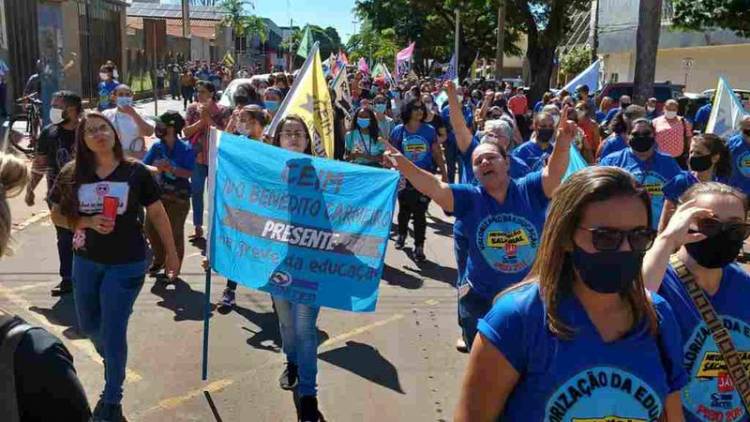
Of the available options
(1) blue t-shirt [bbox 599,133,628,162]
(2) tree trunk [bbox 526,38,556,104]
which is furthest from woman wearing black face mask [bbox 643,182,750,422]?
(2) tree trunk [bbox 526,38,556,104]

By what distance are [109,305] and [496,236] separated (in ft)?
7.29

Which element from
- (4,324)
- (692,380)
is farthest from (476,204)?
(4,324)

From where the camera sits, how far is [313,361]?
14.6ft

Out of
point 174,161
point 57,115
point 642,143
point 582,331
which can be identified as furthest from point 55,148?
point 582,331

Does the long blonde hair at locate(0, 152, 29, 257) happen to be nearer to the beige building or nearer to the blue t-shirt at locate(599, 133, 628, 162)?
the blue t-shirt at locate(599, 133, 628, 162)

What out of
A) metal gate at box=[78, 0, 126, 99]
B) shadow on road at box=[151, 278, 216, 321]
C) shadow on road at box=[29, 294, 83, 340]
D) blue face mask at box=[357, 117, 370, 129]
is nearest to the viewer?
shadow on road at box=[29, 294, 83, 340]

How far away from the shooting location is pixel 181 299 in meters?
7.00

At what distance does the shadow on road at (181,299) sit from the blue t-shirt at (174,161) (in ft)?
3.05

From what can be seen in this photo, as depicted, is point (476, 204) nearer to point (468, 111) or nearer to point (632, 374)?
point (632, 374)

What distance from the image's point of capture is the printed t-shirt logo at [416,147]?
29.1 ft

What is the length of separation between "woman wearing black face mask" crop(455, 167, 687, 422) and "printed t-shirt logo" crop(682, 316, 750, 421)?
1.86 ft

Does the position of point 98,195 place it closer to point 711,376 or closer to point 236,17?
point 711,376

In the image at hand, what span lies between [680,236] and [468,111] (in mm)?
13325

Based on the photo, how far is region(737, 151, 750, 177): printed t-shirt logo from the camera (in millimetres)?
8422
